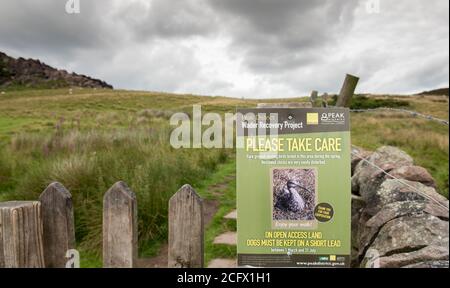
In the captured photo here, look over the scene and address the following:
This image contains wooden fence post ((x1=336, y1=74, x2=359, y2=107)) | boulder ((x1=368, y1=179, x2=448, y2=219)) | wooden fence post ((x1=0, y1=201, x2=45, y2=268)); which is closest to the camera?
wooden fence post ((x1=0, y1=201, x2=45, y2=268))

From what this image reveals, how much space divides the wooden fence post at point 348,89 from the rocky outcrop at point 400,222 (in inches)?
18.4

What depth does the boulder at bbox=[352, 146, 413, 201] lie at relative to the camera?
11.9 feet

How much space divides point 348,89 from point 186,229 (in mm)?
1572

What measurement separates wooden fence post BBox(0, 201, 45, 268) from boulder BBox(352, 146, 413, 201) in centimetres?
253

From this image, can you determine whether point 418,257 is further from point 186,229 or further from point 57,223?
point 57,223

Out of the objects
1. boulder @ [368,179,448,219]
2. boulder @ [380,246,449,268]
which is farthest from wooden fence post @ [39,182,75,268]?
boulder @ [368,179,448,219]

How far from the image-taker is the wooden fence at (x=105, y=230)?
6.50 ft

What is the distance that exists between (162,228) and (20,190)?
2331 mm

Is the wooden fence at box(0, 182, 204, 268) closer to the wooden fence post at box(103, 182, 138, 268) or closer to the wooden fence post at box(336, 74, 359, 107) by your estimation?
the wooden fence post at box(103, 182, 138, 268)

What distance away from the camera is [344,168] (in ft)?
6.76

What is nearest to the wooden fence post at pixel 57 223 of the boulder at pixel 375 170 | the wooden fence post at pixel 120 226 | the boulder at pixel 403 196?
the wooden fence post at pixel 120 226
